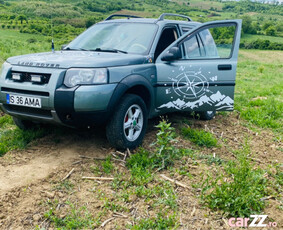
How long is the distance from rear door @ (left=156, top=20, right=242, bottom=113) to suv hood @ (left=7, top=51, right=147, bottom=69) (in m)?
0.51

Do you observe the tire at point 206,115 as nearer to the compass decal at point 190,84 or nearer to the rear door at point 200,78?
the rear door at point 200,78

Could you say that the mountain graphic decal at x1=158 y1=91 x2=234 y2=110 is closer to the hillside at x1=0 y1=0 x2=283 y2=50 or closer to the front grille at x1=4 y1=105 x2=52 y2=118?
the front grille at x1=4 y1=105 x2=52 y2=118

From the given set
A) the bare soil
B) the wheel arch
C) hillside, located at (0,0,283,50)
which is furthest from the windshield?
hillside, located at (0,0,283,50)

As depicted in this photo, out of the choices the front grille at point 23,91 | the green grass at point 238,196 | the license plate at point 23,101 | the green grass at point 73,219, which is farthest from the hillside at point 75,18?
the green grass at point 73,219

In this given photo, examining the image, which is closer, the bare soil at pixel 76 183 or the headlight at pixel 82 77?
the bare soil at pixel 76 183

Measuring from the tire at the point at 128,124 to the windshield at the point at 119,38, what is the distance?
898 mm

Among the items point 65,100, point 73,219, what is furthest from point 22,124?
point 73,219

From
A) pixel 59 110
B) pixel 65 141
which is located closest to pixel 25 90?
pixel 59 110

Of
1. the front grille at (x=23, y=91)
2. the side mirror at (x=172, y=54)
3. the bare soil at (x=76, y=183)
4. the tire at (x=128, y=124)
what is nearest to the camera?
the bare soil at (x=76, y=183)

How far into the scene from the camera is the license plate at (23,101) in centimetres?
373

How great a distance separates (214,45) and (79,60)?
104 inches

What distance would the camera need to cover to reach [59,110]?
365cm

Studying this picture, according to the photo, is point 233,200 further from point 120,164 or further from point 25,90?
point 25,90

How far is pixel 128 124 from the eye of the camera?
421 cm
